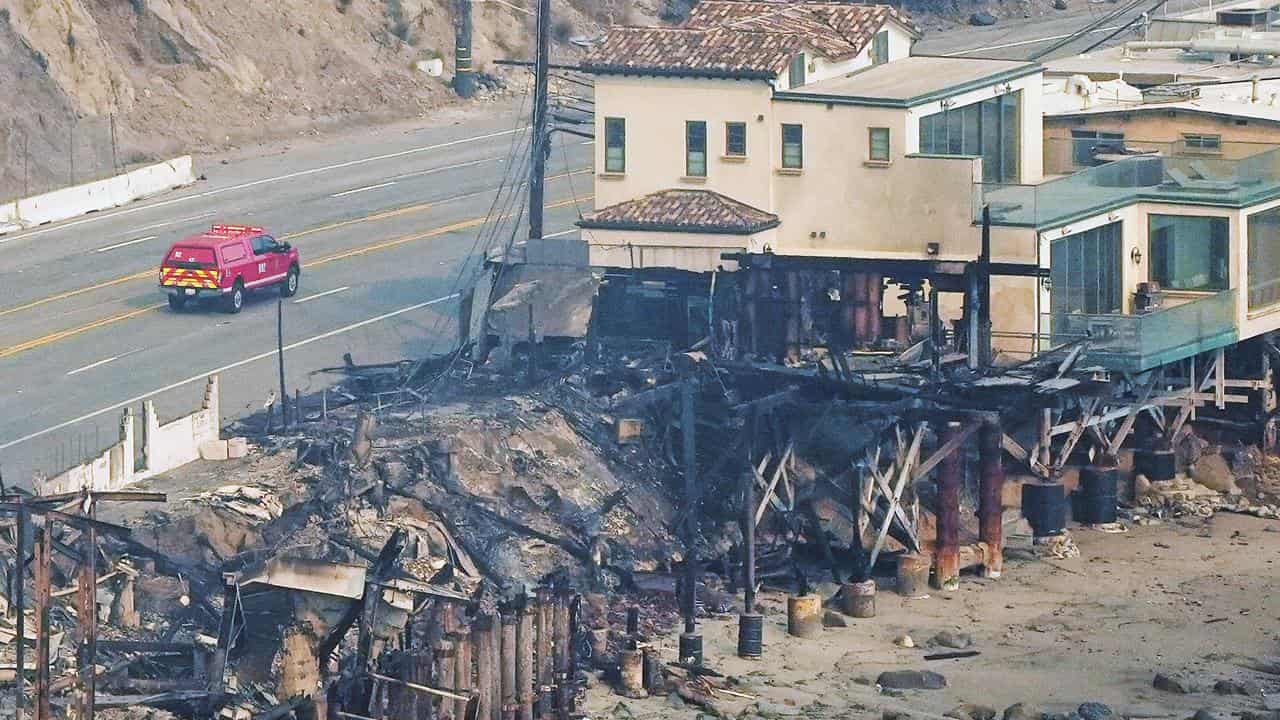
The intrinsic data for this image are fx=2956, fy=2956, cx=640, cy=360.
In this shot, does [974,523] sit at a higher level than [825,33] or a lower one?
lower

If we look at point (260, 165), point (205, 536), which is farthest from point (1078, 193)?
point (260, 165)

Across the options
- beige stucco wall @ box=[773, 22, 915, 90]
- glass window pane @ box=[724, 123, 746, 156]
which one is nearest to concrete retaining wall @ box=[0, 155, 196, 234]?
glass window pane @ box=[724, 123, 746, 156]

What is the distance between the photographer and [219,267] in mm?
69938

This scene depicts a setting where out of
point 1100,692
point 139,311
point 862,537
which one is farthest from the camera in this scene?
point 139,311

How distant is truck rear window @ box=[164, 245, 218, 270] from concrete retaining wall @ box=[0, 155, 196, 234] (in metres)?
10.2

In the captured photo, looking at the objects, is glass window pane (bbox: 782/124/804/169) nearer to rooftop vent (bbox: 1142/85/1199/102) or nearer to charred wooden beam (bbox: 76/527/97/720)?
rooftop vent (bbox: 1142/85/1199/102)

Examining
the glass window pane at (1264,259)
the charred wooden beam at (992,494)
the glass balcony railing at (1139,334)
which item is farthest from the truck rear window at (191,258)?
the glass window pane at (1264,259)

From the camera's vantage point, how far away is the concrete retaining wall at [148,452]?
52688mm

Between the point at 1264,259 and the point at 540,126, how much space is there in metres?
16.8

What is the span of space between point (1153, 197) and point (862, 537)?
1119cm

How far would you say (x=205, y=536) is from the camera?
50.7 m

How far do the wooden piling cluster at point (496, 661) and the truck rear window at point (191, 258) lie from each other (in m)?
24.0

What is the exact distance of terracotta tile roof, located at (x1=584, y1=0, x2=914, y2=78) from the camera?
208ft

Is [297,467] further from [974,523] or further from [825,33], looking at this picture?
[825,33]
